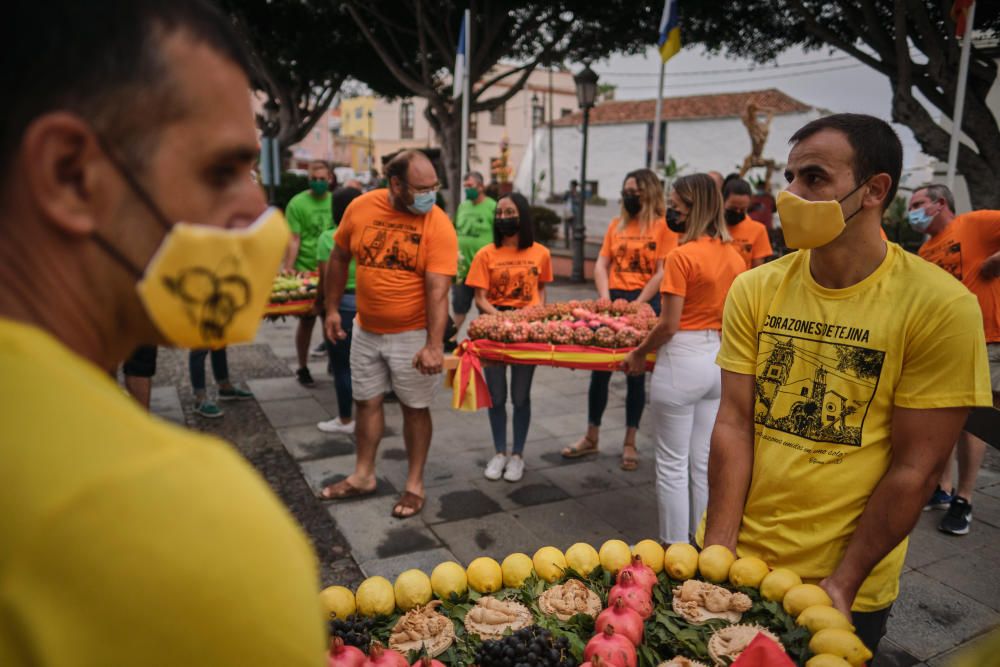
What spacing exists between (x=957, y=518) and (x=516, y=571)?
3.94m

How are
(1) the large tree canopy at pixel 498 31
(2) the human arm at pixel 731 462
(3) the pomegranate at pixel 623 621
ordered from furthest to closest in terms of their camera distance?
(1) the large tree canopy at pixel 498 31 → (2) the human arm at pixel 731 462 → (3) the pomegranate at pixel 623 621

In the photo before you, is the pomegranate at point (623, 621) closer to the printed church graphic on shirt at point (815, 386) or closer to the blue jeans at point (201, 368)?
the printed church graphic on shirt at point (815, 386)

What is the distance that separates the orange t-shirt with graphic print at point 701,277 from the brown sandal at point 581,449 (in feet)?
7.00

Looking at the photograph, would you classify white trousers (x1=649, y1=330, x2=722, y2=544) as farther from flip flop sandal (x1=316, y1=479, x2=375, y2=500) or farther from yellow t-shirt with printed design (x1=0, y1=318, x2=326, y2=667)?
yellow t-shirt with printed design (x1=0, y1=318, x2=326, y2=667)

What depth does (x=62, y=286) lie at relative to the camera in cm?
72

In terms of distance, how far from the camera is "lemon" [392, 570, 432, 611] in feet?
6.23

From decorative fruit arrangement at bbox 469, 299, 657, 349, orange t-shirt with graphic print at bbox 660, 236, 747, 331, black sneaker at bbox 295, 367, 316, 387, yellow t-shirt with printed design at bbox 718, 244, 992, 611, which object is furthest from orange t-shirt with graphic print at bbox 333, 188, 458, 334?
black sneaker at bbox 295, 367, 316, 387

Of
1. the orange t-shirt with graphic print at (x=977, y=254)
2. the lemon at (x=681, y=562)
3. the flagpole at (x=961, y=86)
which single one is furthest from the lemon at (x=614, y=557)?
the flagpole at (x=961, y=86)

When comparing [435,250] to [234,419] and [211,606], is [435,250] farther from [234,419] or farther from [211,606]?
[211,606]

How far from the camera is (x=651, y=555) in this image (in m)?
2.06

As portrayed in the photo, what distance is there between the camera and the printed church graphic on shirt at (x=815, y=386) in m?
2.00

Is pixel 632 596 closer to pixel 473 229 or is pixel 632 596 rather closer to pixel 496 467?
pixel 496 467

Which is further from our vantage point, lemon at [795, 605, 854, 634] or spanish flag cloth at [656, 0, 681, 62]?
spanish flag cloth at [656, 0, 681, 62]

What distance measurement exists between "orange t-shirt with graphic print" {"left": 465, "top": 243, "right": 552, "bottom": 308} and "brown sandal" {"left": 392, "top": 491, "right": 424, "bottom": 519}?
5.97 ft
